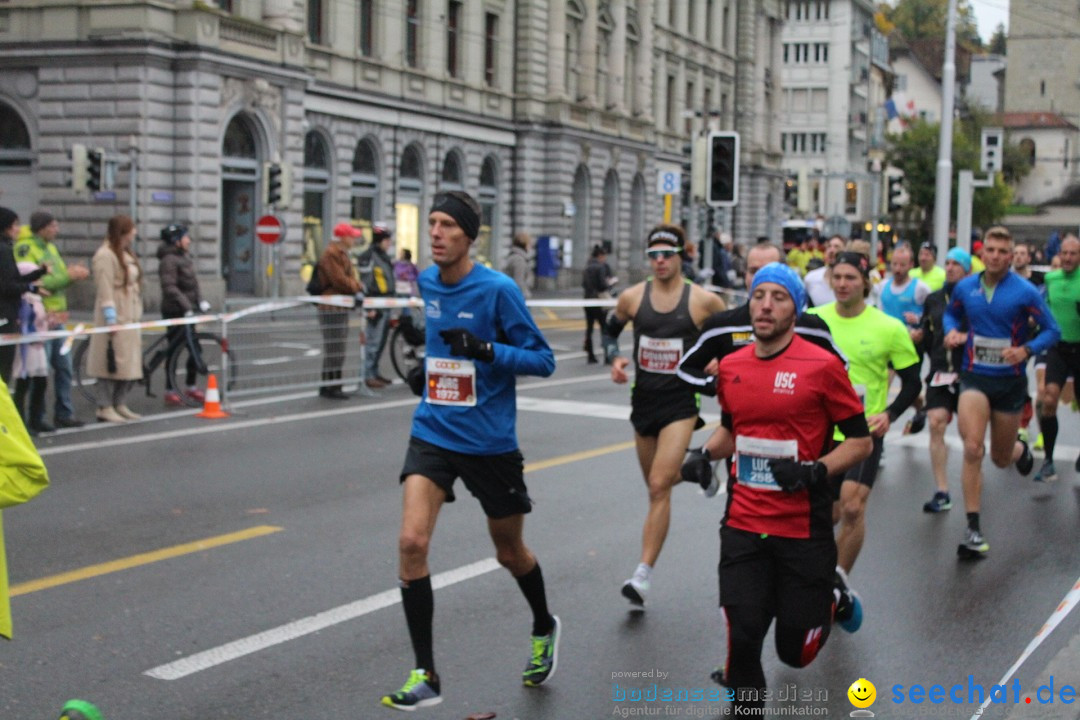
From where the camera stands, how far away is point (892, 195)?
3406 centimetres

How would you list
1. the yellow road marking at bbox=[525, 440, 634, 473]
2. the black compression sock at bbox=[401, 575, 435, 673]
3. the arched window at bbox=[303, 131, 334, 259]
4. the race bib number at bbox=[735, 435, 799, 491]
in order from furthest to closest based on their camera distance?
1. the arched window at bbox=[303, 131, 334, 259]
2. the yellow road marking at bbox=[525, 440, 634, 473]
3. the black compression sock at bbox=[401, 575, 435, 673]
4. the race bib number at bbox=[735, 435, 799, 491]

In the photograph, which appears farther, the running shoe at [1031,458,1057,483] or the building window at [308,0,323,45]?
the building window at [308,0,323,45]

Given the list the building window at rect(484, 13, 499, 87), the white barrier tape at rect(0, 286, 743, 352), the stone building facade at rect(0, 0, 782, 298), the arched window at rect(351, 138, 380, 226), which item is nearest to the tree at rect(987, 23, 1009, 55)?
the stone building facade at rect(0, 0, 782, 298)

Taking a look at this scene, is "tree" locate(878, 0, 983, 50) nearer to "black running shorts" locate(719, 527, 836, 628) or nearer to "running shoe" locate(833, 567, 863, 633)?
"running shoe" locate(833, 567, 863, 633)

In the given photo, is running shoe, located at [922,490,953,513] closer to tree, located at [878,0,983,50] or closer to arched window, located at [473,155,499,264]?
arched window, located at [473,155,499,264]

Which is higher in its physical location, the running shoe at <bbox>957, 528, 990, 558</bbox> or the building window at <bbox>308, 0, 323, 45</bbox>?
the building window at <bbox>308, 0, 323, 45</bbox>

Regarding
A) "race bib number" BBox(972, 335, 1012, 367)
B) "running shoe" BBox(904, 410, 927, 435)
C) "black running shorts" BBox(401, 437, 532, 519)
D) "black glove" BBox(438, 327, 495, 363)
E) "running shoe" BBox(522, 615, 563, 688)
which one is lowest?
"running shoe" BBox(522, 615, 563, 688)

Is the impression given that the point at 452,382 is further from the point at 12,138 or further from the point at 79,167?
the point at 12,138

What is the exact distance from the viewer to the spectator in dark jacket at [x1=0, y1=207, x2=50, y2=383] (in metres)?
12.0

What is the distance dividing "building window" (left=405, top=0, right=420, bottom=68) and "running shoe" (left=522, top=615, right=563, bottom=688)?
38.8 m

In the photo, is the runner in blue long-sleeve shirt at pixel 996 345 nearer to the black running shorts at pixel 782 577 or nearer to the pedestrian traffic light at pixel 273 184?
the black running shorts at pixel 782 577

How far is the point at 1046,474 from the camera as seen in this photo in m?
11.6

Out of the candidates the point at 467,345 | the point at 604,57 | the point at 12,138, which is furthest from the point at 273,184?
the point at 467,345

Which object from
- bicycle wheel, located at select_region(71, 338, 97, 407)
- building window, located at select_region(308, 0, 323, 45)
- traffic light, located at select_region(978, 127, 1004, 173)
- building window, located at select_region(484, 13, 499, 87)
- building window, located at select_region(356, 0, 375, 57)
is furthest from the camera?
building window, located at select_region(484, 13, 499, 87)
